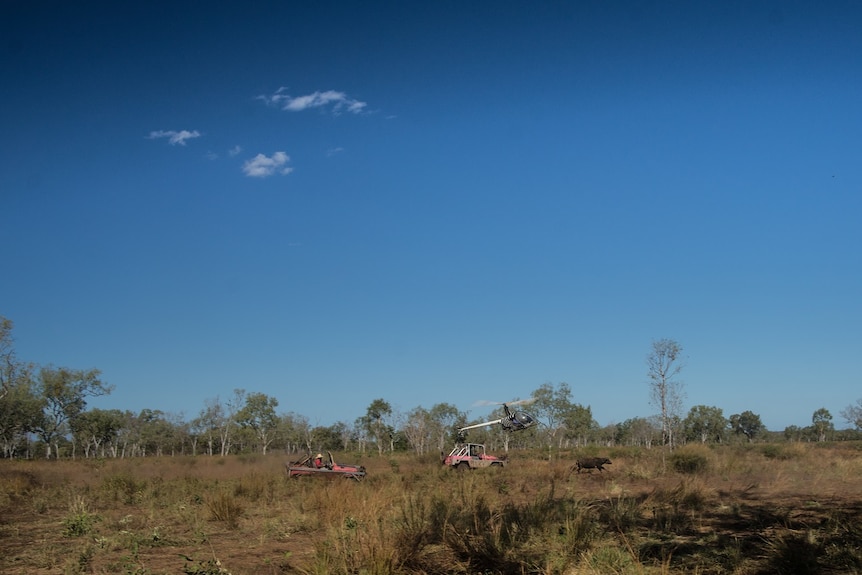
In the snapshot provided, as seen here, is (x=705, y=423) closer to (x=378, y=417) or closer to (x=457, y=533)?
(x=378, y=417)

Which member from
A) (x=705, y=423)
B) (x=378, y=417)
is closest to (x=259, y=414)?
(x=378, y=417)

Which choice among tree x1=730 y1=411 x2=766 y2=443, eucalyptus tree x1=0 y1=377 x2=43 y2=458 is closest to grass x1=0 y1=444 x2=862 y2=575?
eucalyptus tree x1=0 y1=377 x2=43 y2=458

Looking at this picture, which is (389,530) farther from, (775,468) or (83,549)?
(775,468)

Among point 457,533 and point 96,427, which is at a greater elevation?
point 457,533

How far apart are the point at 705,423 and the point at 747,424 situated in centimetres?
2243

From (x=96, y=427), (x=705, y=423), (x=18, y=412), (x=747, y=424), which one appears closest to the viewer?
(x=18, y=412)

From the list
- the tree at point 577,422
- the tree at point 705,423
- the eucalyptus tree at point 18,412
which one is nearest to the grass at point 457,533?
the eucalyptus tree at point 18,412

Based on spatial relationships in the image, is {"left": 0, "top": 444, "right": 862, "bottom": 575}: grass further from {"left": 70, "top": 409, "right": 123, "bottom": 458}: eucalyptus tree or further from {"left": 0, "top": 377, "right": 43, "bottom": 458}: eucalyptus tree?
{"left": 70, "top": 409, "right": 123, "bottom": 458}: eucalyptus tree

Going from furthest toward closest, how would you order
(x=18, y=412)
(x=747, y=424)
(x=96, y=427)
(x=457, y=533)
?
(x=747, y=424), (x=96, y=427), (x=18, y=412), (x=457, y=533)

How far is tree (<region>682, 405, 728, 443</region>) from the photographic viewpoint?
105 meters

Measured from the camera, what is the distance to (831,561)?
6359 mm

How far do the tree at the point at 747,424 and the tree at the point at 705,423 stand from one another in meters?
14.1

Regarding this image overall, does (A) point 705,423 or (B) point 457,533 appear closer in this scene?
(B) point 457,533

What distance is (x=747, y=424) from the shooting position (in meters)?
122
